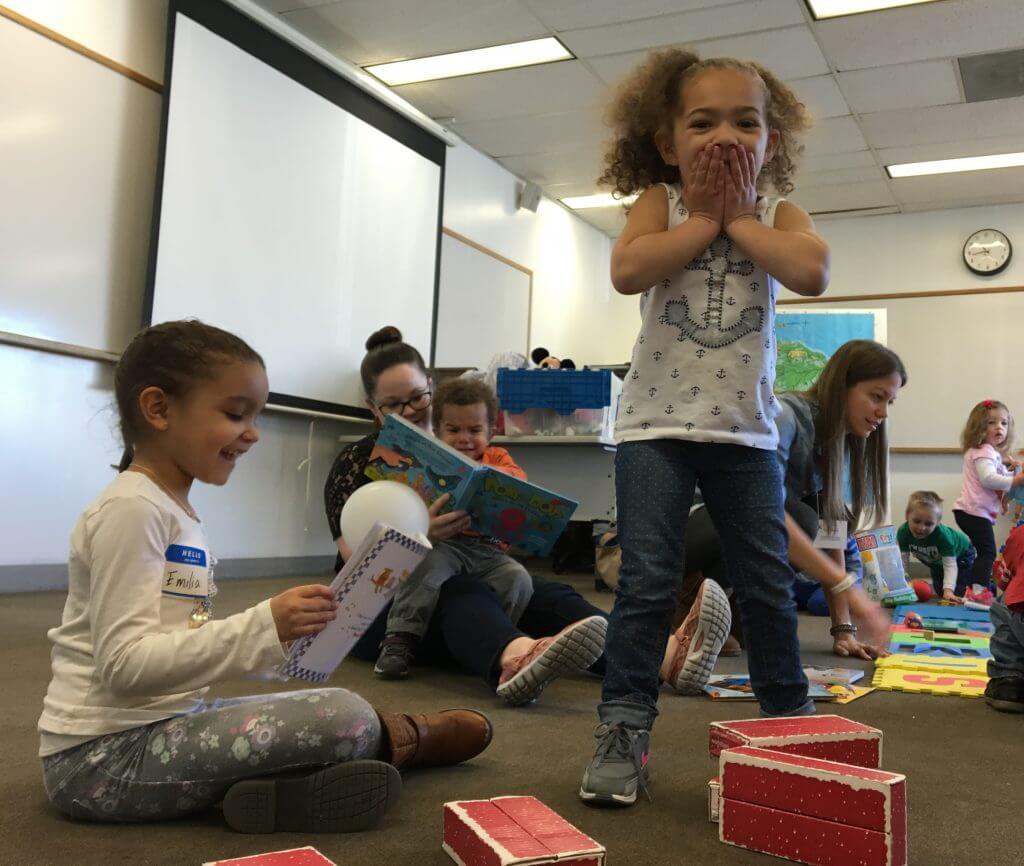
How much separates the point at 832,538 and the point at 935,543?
2.66 metres

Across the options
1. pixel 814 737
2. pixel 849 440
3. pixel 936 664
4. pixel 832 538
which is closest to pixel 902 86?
pixel 849 440

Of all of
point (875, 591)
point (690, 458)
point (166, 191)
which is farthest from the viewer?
point (166, 191)

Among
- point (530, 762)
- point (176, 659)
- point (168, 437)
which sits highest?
point (168, 437)

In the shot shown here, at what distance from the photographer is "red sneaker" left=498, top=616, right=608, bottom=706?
1.49 metres

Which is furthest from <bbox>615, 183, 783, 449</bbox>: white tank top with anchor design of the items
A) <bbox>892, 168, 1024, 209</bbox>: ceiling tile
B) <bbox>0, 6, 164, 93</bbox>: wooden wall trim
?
<bbox>892, 168, 1024, 209</bbox>: ceiling tile

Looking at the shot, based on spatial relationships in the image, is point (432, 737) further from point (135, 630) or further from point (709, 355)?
point (709, 355)

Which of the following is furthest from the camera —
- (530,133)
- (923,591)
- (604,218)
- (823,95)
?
(604,218)

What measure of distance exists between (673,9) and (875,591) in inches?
91.9

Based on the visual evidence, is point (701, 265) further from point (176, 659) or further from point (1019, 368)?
point (1019, 368)

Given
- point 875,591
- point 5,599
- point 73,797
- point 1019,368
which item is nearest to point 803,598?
point 875,591

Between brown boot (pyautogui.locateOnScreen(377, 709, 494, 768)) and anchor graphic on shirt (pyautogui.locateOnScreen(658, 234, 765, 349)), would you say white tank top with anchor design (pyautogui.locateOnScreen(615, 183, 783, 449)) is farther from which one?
brown boot (pyautogui.locateOnScreen(377, 709, 494, 768))

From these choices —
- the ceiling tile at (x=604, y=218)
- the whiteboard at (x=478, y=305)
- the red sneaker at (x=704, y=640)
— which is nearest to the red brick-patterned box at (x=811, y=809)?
the red sneaker at (x=704, y=640)

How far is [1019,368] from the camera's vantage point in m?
5.99

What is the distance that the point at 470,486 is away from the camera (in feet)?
5.78
